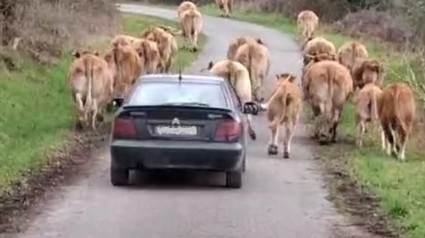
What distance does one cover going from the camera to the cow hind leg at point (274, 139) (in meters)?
19.4

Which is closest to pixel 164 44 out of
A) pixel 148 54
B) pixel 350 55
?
pixel 148 54

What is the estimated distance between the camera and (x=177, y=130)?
50.5 feet

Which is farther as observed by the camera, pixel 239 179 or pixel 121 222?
pixel 239 179

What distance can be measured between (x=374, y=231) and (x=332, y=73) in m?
8.27

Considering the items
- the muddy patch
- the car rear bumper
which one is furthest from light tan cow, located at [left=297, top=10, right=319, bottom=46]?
the car rear bumper

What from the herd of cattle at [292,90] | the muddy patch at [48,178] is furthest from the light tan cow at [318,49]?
the muddy patch at [48,178]

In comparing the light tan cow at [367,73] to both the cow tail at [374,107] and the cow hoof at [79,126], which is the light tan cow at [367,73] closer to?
the cow tail at [374,107]

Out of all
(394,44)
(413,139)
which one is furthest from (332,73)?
(394,44)

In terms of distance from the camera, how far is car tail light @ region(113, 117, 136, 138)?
15469mm

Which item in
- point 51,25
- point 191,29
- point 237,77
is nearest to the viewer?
point 237,77

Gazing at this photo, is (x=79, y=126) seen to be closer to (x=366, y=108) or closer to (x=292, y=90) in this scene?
(x=292, y=90)

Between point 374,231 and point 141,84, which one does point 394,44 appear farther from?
point 374,231

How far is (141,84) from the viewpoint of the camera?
16.4 metres

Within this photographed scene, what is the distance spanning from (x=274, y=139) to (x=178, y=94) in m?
3.89
